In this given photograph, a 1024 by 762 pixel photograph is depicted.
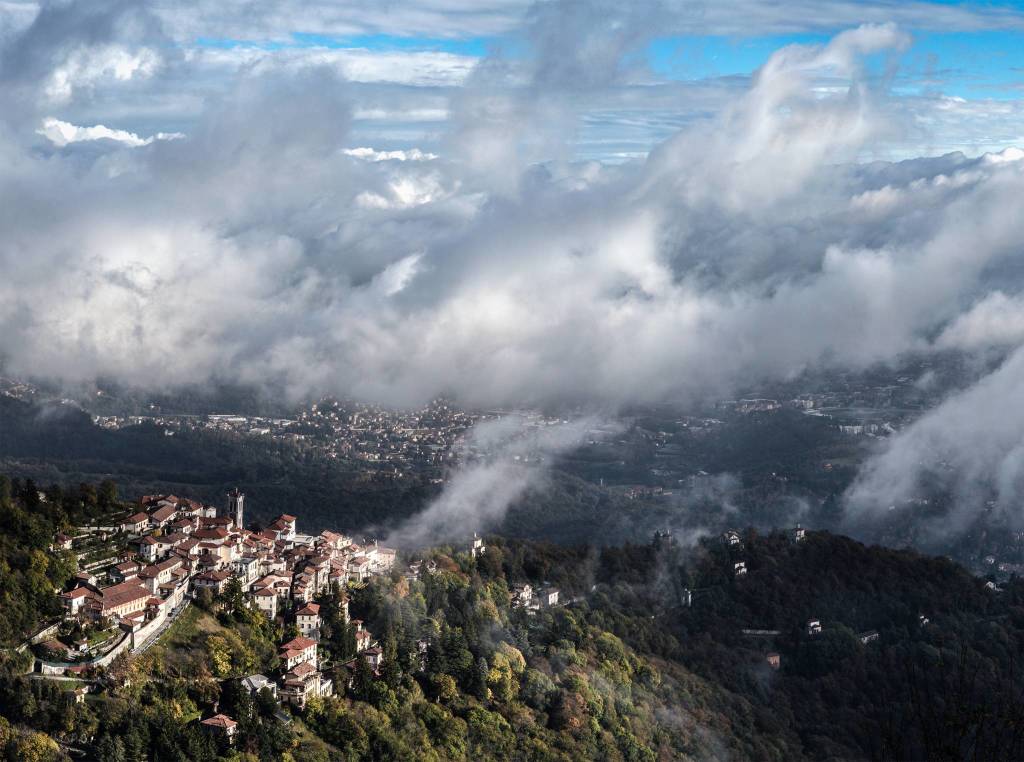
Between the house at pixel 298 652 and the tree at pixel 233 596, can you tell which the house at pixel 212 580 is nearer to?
the tree at pixel 233 596

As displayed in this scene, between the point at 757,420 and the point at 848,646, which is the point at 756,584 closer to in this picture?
the point at 848,646

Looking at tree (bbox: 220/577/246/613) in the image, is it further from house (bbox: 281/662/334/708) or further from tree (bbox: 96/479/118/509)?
tree (bbox: 96/479/118/509)

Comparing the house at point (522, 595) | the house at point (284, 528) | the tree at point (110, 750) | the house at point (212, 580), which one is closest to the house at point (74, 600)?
the house at point (212, 580)

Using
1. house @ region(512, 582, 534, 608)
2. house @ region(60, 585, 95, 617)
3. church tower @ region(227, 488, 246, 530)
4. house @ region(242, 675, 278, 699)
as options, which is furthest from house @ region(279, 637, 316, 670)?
house @ region(512, 582, 534, 608)

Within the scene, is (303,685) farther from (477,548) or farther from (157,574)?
(477,548)

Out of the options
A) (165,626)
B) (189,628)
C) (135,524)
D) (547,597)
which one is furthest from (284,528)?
(165,626)
